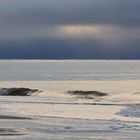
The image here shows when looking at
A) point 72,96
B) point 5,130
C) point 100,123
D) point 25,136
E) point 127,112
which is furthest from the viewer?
point 72,96

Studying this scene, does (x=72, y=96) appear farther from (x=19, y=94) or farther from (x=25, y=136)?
(x=25, y=136)

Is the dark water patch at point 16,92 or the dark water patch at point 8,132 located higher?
the dark water patch at point 16,92

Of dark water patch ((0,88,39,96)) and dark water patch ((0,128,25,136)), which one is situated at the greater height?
dark water patch ((0,88,39,96))

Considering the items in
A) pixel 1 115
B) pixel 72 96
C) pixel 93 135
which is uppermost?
pixel 72 96

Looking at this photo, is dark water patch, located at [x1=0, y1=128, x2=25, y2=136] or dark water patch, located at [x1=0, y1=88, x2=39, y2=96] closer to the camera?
dark water patch, located at [x1=0, y1=128, x2=25, y2=136]

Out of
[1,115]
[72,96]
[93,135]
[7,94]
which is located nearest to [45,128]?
[93,135]

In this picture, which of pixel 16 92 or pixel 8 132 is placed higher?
pixel 16 92

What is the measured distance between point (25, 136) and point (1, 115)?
12.0 metres

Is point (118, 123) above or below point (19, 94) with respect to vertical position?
below

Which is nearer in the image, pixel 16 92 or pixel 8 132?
pixel 8 132

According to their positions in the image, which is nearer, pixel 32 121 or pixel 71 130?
pixel 71 130

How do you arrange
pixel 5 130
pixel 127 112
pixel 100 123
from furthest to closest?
pixel 127 112 → pixel 100 123 → pixel 5 130

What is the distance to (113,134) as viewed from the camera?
2952 centimetres

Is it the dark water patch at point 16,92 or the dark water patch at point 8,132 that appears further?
the dark water patch at point 16,92
